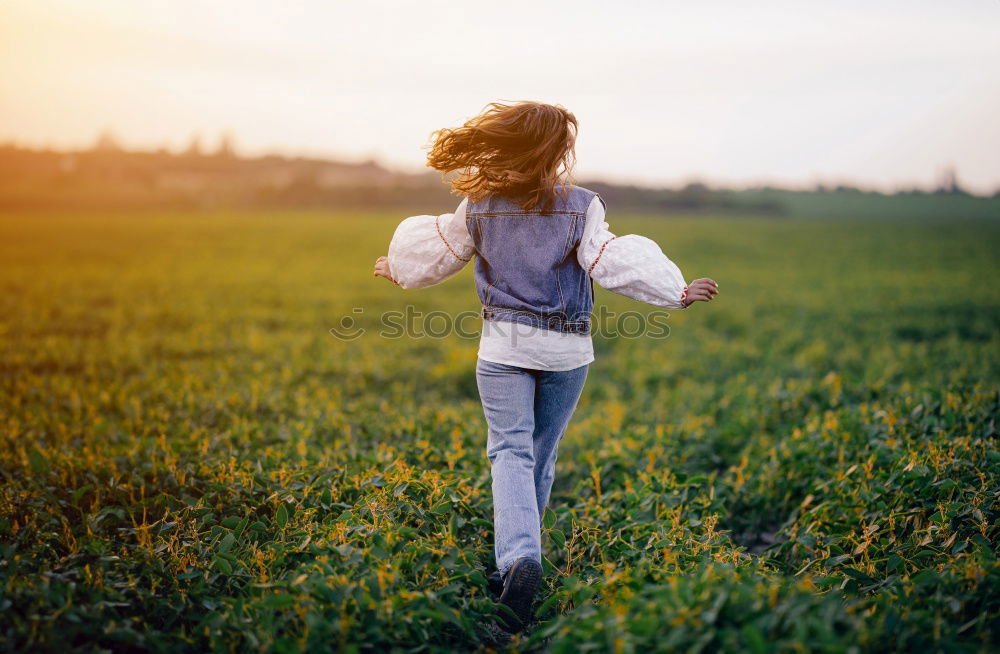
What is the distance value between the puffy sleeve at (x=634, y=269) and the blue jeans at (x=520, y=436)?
0.49m

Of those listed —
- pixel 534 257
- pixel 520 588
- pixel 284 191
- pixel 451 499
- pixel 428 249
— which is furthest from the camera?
pixel 284 191

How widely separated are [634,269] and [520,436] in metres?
0.90

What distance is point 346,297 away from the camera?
13586 mm

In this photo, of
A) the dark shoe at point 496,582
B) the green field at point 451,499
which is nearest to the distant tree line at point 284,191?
the green field at point 451,499

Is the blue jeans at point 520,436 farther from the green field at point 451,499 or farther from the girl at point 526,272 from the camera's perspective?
the green field at point 451,499

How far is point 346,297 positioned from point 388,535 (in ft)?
36.5

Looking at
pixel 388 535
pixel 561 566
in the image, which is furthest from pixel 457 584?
pixel 561 566

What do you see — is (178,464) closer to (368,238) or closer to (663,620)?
(663,620)

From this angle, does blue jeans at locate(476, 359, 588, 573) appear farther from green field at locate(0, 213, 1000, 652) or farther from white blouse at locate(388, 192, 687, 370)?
green field at locate(0, 213, 1000, 652)

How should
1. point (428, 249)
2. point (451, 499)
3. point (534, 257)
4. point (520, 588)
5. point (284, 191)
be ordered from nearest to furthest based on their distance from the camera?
point (520, 588) → point (534, 257) → point (428, 249) → point (451, 499) → point (284, 191)

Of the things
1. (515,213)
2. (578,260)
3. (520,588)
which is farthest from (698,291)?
(520,588)

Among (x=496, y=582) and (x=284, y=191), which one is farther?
(x=284, y=191)

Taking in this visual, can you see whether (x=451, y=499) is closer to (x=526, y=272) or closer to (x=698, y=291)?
(x=526, y=272)

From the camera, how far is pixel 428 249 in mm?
3205
